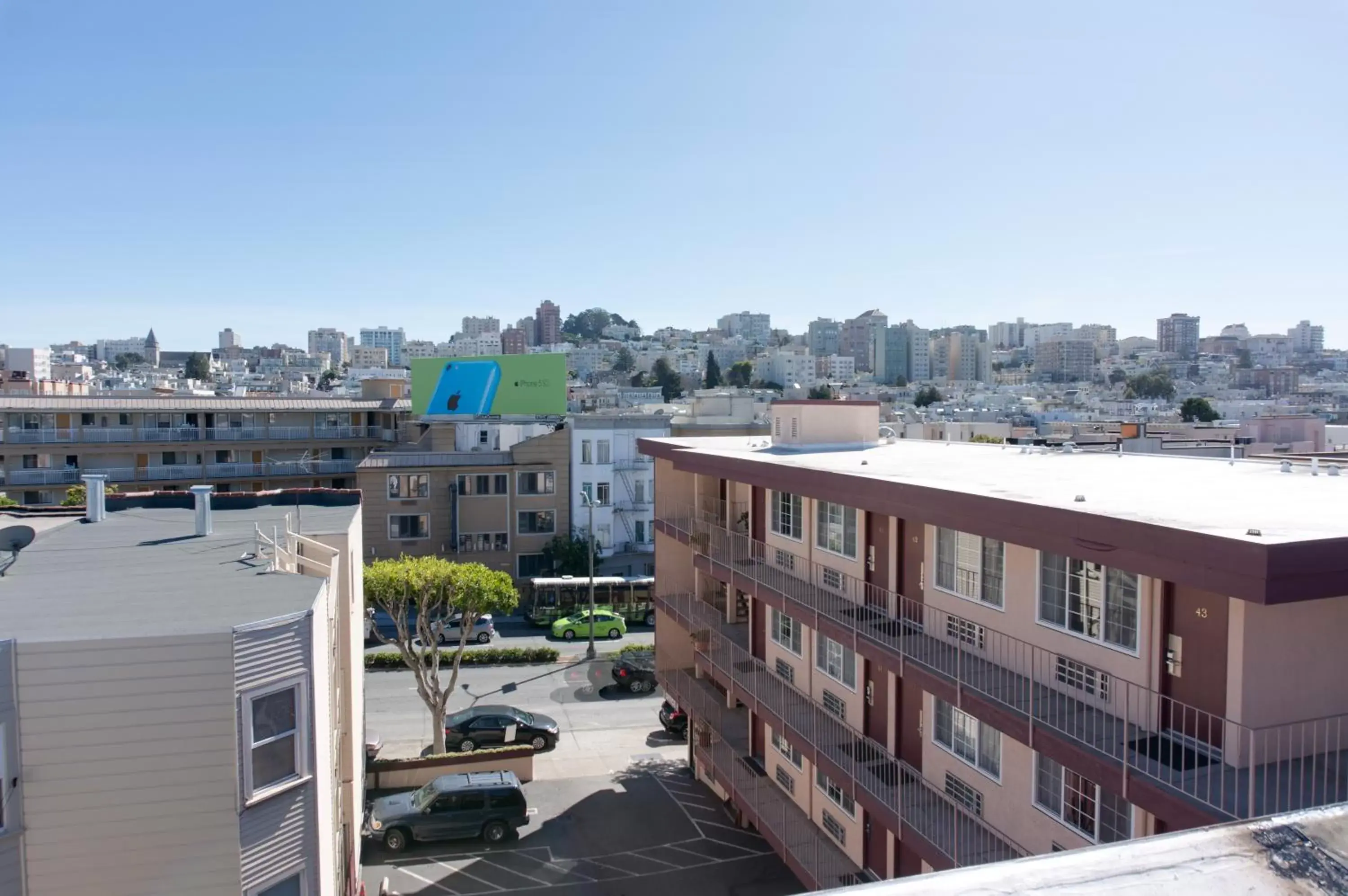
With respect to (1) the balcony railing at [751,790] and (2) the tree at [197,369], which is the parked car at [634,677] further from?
(2) the tree at [197,369]

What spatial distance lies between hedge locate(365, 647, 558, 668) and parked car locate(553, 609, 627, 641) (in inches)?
129

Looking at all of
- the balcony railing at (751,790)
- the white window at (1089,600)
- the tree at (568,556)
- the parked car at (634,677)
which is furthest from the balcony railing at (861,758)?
the tree at (568,556)

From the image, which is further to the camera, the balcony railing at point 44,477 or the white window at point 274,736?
the balcony railing at point 44,477

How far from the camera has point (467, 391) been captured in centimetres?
6244

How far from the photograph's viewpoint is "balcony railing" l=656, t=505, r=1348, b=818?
9.00 m

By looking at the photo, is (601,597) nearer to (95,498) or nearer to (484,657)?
(484,657)

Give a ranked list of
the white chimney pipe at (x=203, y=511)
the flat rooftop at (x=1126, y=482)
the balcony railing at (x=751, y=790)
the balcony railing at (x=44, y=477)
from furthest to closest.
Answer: the balcony railing at (x=44, y=477) → the balcony railing at (x=751, y=790) → the white chimney pipe at (x=203, y=511) → the flat rooftop at (x=1126, y=482)

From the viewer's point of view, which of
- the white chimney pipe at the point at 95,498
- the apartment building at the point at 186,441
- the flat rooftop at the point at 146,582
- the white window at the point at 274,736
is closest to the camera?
the white window at the point at 274,736

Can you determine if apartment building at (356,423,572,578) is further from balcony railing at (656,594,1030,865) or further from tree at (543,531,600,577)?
balcony railing at (656,594,1030,865)

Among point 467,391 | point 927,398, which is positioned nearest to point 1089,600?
point 467,391

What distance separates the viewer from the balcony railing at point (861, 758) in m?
13.1

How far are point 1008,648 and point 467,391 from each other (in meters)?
53.5

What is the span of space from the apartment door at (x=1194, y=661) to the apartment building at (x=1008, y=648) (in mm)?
26

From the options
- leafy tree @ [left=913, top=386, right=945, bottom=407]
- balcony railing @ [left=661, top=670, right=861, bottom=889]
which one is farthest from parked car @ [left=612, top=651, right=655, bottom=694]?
leafy tree @ [left=913, top=386, right=945, bottom=407]
